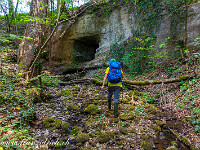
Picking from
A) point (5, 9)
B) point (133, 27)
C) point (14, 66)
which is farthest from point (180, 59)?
point (5, 9)

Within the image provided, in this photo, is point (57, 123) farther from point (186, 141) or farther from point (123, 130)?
point (186, 141)

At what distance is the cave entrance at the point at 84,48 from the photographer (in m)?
13.5

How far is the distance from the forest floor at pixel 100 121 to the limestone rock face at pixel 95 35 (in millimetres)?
5167

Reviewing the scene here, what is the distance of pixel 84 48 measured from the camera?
1433 cm

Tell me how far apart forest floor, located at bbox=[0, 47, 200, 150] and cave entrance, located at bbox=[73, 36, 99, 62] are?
893 centimetres

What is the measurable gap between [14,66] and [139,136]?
5795 mm

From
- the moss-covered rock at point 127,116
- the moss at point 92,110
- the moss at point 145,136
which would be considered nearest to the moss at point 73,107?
the moss at point 92,110

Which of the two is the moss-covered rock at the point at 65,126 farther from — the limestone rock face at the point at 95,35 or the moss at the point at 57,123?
the limestone rock face at the point at 95,35

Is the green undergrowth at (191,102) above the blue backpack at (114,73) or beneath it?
beneath

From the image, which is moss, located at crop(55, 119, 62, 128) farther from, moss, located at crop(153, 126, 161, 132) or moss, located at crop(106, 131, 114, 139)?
moss, located at crop(153, 126, 161, 132)

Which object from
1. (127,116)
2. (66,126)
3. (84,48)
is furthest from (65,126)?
(84,48)

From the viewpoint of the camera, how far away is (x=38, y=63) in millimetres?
5344

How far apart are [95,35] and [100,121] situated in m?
10.6

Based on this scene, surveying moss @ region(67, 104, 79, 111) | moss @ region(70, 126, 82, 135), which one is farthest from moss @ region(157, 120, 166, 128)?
moss @ region(67, 104, 79, 111)
